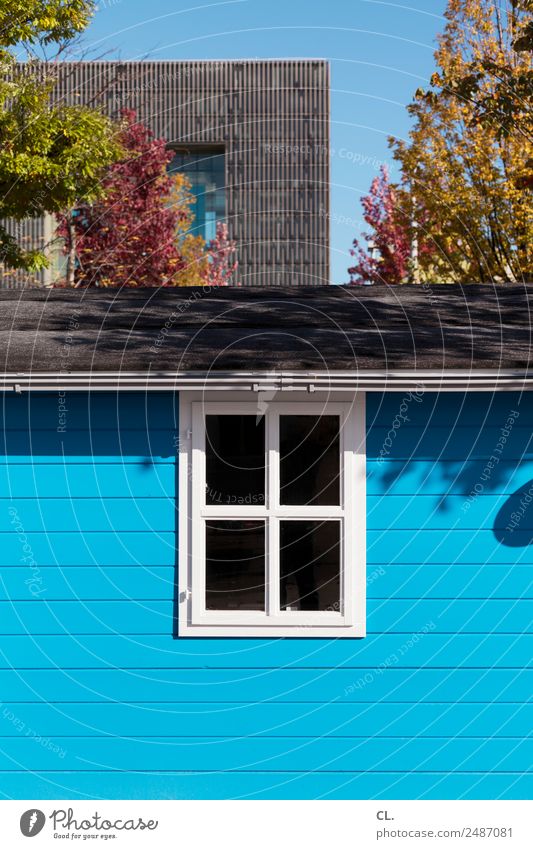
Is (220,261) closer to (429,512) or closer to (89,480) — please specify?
(89,480)

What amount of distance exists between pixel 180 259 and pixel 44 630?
18.9 m

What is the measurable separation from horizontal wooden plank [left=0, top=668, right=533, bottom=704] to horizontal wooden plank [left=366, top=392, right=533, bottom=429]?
5.10 ft

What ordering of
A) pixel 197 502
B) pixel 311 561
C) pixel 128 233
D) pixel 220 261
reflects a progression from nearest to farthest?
pixel 197 502 → pixel 311 561 → pixel 128 233 → pixel 220 261

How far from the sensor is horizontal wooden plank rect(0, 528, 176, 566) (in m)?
5.86

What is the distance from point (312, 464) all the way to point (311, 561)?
2.02 ft

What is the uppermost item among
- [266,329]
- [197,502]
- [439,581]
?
[266,329]

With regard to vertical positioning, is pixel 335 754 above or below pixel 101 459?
below

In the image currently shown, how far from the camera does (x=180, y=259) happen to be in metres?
23.9

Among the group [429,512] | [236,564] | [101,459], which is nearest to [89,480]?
[101,459]

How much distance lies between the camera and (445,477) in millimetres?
5836

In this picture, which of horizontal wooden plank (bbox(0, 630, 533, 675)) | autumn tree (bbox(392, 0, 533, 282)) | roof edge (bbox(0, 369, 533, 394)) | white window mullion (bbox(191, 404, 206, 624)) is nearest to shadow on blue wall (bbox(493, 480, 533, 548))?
horizontal wooden plank (bbox(0, 630, 533, 675))

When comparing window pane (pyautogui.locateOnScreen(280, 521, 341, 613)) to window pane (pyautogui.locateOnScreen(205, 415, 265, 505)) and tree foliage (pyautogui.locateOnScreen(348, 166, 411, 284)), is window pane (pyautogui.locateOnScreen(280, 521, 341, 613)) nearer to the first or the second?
window pane (pyautogui.locateOnScreen(205, 415, 265, 505))

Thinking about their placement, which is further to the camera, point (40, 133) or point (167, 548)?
point (40, 133)
